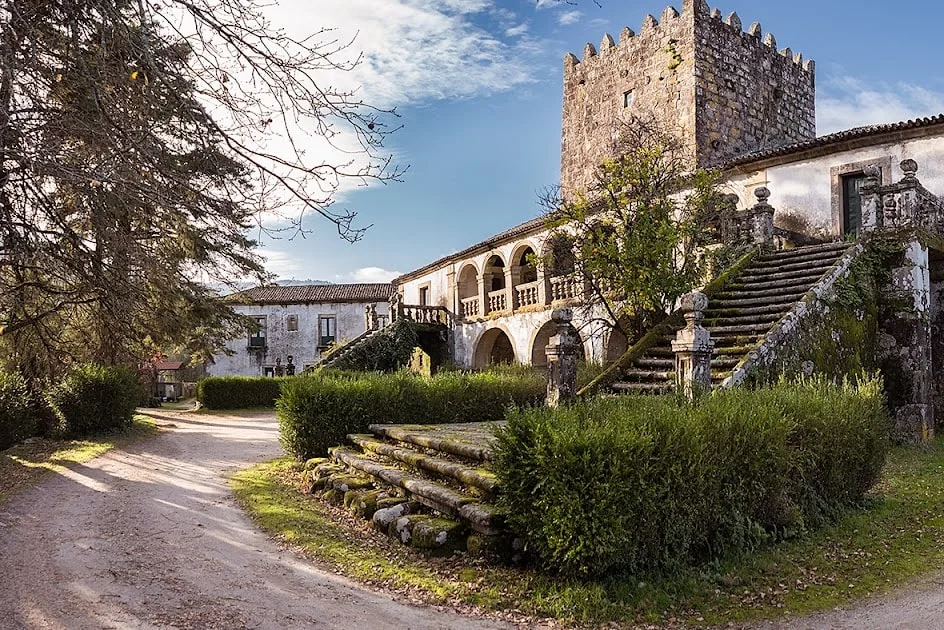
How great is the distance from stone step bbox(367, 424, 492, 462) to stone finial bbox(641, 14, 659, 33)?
20091mm

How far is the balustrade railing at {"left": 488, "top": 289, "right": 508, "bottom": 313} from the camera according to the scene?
2752cm

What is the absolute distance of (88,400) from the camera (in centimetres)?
1680

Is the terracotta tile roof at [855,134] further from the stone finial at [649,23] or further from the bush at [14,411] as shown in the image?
the bush at [14,411]

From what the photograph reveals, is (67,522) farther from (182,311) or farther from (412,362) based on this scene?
(412,362)

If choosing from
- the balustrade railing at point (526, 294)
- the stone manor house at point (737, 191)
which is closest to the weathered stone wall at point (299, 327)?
the stone manor house at point (737, 191)

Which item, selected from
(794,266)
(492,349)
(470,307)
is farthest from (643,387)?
(470,307)

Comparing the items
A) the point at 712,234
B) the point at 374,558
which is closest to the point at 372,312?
the point at 712,234

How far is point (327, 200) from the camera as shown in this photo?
5.59 meters

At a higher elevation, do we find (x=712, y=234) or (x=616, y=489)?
(x=712, y=234)

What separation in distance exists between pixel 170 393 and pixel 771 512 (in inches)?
1727

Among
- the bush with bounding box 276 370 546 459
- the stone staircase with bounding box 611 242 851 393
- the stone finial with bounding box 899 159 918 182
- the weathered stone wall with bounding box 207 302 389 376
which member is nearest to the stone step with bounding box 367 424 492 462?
the bush with bounding box 276 370 546 459

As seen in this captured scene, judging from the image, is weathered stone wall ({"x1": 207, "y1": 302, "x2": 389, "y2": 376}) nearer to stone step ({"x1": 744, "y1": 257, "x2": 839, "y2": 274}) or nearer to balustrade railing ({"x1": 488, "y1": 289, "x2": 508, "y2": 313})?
balustrade railing ({"x1": 488, "y1": 289, "x2": 508, "y2": 313})

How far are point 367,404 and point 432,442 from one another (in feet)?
9.80

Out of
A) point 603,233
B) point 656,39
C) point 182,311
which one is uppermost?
point 656,39
